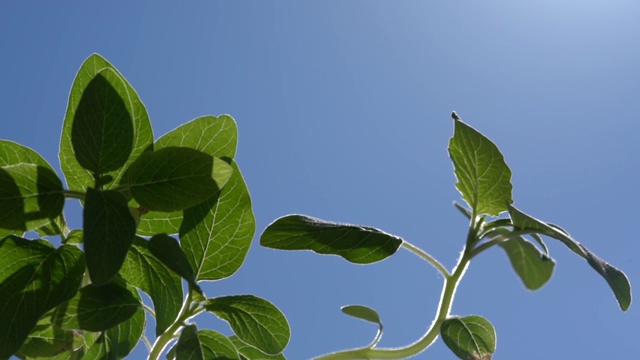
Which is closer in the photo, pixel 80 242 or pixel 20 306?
pixel 20 306

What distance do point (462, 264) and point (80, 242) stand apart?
46 cm

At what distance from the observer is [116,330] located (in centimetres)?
86

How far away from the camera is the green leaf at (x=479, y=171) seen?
87 cm

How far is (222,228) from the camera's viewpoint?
824mm

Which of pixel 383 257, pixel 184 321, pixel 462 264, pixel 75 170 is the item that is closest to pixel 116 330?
pixel 184 321

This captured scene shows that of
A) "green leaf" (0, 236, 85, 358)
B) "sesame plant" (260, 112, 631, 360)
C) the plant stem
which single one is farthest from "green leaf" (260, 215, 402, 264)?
"green leaf" (0, 236, 85, 358)

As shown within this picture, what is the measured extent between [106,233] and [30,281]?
0.46ft

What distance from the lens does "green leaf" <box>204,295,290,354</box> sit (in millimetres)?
833

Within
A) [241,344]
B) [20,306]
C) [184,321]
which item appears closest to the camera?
[20,306]

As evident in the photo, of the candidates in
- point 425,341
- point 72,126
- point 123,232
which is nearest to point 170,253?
point 123,232

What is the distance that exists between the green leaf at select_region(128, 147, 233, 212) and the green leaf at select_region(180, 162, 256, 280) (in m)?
0.07

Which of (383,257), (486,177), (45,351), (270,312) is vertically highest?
(486,177)

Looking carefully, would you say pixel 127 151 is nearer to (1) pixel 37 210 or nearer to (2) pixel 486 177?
(1) pixel 37 210

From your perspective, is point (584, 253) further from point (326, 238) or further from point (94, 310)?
point (94, 310)
